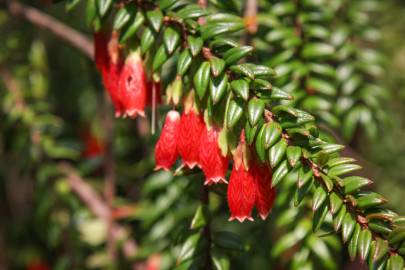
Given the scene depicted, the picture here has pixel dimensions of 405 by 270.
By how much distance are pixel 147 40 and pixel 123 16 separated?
0.27ft

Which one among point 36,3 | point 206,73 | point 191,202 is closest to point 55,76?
point 36,3

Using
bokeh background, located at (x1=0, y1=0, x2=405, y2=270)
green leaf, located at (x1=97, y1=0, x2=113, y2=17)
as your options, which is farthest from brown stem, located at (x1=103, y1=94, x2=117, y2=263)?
green leaf, located at (x1=97, y1=0, x2=113, y2=17)

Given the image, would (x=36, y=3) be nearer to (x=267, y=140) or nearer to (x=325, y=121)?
(x=325, y=121)

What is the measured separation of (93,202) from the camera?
2.73 metres

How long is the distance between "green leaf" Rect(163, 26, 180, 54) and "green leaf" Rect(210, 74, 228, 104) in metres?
0.15

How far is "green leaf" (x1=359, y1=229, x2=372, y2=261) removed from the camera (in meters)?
1.34

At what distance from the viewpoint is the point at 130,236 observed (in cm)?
280

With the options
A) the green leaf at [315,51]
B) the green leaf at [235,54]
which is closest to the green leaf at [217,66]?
the green leaf at [235,54]

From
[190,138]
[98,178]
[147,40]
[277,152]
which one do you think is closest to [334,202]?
[277,152]

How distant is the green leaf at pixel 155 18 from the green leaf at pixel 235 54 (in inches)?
7.6

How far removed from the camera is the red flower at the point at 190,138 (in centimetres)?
155

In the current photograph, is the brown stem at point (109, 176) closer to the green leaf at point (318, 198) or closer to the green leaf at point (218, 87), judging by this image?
the green leaf at point (218, 87)

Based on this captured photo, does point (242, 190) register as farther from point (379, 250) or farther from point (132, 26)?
point (132, 26)

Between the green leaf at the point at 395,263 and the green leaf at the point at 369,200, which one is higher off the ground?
the green leaf at the point at 369,200
